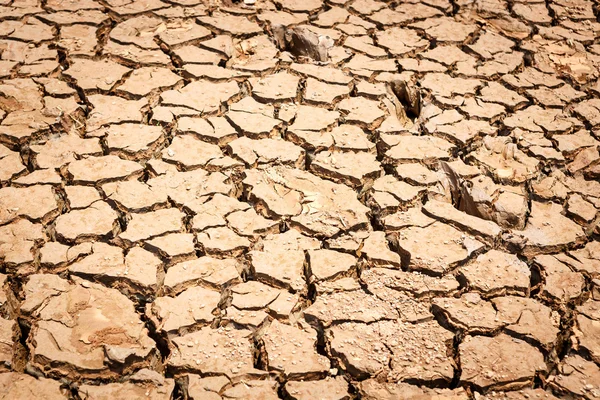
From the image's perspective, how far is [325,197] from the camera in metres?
2.92

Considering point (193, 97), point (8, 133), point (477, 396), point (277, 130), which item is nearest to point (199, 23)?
point (193, 97)

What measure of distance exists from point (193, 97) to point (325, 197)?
901 millimetres

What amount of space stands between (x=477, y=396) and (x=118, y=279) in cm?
129

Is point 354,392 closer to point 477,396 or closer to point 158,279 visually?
point 477,396

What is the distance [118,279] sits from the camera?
8.08 feet

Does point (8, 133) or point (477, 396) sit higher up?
point (8, 133)

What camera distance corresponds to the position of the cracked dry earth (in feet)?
7.48

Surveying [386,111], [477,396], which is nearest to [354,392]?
[477,396]

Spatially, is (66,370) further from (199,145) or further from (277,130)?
(277,130)

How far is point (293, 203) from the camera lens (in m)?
2.87

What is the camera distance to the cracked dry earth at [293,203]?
2279 millimetres

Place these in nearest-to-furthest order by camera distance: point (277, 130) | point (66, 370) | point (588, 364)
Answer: point (66, 370)
point (588, 364)
point (277, 130)

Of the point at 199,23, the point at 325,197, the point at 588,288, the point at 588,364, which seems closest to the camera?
the point at 588,364

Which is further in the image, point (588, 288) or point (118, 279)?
point (588, 288)
